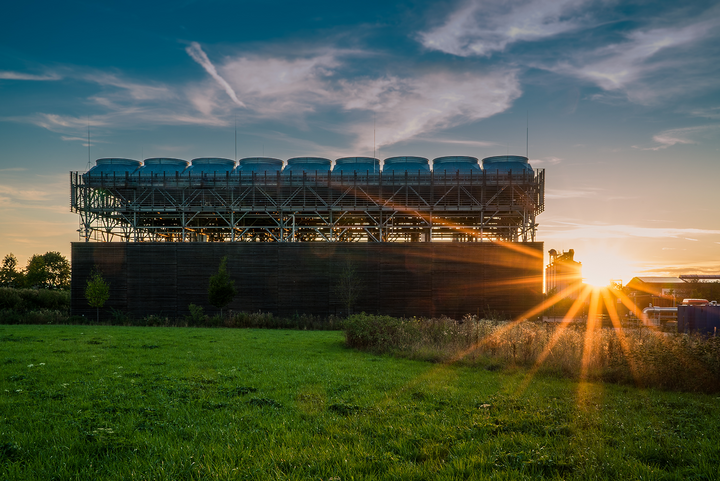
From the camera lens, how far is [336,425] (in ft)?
18.6

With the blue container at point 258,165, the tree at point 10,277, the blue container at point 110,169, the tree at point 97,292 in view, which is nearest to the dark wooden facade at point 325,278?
the tree at point 97,292

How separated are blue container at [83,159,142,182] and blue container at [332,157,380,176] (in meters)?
17.5

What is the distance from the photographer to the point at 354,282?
3166 centimetres

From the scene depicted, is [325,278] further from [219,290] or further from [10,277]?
[10,277]

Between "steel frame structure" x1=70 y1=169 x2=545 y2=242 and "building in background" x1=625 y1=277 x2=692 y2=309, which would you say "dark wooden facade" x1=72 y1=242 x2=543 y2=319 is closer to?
"steel frame structure" x1=70 y1=169 x2=545 y2=242

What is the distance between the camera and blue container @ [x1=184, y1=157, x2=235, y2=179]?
119 ft

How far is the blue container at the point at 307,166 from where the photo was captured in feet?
119

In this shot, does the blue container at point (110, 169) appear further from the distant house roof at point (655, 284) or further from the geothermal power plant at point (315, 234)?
the distant house roof at point (655, 284)

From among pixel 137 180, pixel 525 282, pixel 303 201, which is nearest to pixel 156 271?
pixel 137 180

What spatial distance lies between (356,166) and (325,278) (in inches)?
412

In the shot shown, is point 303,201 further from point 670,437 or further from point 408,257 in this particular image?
point 670,437

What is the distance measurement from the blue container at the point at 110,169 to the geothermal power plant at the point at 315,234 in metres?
0.11

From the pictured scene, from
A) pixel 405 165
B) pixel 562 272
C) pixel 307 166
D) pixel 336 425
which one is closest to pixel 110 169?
pixel 307 166

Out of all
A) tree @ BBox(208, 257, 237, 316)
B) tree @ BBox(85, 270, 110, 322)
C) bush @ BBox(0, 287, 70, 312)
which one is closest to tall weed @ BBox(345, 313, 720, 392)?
tree @ BBox(208, 257, 237, 316)
